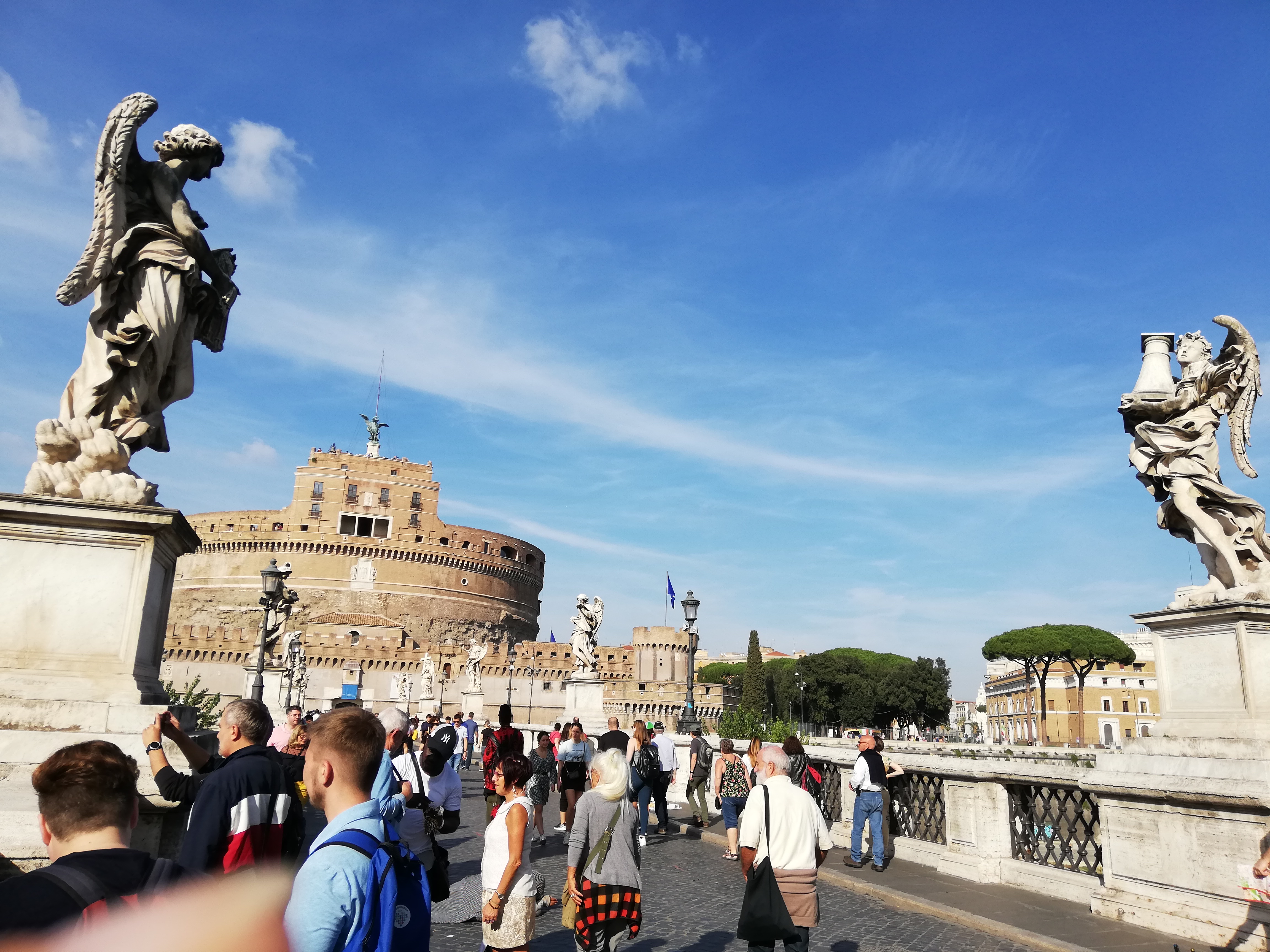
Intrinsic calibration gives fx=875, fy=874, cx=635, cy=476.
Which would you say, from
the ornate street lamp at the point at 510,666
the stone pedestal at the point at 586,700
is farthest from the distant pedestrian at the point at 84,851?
the ornate street lamp at the point at 510,666

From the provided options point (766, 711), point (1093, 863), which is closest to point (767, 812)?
point (1093, 863)

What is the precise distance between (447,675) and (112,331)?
67290mm

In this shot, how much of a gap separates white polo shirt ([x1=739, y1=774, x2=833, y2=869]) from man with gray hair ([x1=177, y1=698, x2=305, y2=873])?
2446 millimetres

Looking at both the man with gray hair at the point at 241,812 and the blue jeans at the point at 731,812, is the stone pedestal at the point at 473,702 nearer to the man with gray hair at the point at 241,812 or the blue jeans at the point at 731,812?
the blue jeans at the point at 731,812

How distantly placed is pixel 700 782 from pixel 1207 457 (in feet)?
28.7

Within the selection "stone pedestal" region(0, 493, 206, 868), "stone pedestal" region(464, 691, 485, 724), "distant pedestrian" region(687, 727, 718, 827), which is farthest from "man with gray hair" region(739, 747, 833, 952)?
"stone pedestal" region(464, 691, 485, 724)

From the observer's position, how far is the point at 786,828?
15.4 ft

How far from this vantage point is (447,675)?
6831 cm

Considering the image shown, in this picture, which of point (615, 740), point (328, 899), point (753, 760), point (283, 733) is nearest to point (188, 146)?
point (328, 899)

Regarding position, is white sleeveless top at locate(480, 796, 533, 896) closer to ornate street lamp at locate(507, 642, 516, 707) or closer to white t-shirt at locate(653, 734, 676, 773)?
white t-shirt at locate(653, 734, 676, 773)

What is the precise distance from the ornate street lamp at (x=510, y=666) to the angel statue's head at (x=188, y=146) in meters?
58.5

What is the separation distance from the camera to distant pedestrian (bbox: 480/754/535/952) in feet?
13.9

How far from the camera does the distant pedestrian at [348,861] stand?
1.99 meters

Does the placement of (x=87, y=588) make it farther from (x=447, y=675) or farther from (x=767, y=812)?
(x=447, y=675)
